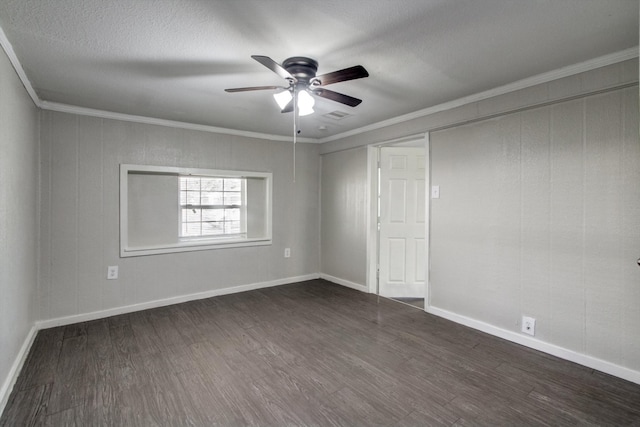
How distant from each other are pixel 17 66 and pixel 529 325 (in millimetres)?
4431

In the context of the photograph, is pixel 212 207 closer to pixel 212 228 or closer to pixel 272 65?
pixel 212 228

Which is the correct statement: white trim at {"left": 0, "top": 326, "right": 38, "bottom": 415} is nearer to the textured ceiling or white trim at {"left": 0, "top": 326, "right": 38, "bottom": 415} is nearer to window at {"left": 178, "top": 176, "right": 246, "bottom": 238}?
window at {"left": 178, "top": 176, "right": 246, "bottom": 238}

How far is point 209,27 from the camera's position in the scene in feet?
5.77

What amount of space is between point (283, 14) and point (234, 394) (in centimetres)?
231

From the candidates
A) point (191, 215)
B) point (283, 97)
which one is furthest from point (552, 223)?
point (191, 215)

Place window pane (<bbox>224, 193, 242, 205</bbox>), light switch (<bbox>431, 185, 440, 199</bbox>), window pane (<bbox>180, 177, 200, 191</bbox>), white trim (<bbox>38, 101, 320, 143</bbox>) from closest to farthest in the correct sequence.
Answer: white trim (<bbox>38, 101, 320, 143</bbox>) → light switch (<bbox>431, 185, 440, 199</bbox>) → window pane (<bbox>180, 177, 200, 191</bbox>) → window pane (<bbox>224, 193, 242, 205</bbox>)

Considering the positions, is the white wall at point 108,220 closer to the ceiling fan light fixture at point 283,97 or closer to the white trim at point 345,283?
the white trim at point 345,283

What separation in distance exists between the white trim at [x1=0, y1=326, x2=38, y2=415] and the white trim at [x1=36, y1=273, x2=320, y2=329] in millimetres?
210

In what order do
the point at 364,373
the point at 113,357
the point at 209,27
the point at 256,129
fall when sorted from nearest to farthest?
1. the point at 209,27
2. the point at 364,373
3. the point at 113,357
4. the point at 256,129

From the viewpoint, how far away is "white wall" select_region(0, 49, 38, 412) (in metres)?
1.92

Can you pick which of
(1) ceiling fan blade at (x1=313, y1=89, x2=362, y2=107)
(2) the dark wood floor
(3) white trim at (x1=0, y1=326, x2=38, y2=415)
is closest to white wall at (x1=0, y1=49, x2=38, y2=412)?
(3) white trim at (x1=0, y1=326, x2=38, y2=415)

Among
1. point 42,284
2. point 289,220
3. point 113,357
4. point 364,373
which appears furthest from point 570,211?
point 42,284

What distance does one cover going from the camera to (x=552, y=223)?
97.8 inches

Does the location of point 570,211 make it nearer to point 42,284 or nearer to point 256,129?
point 256,129
